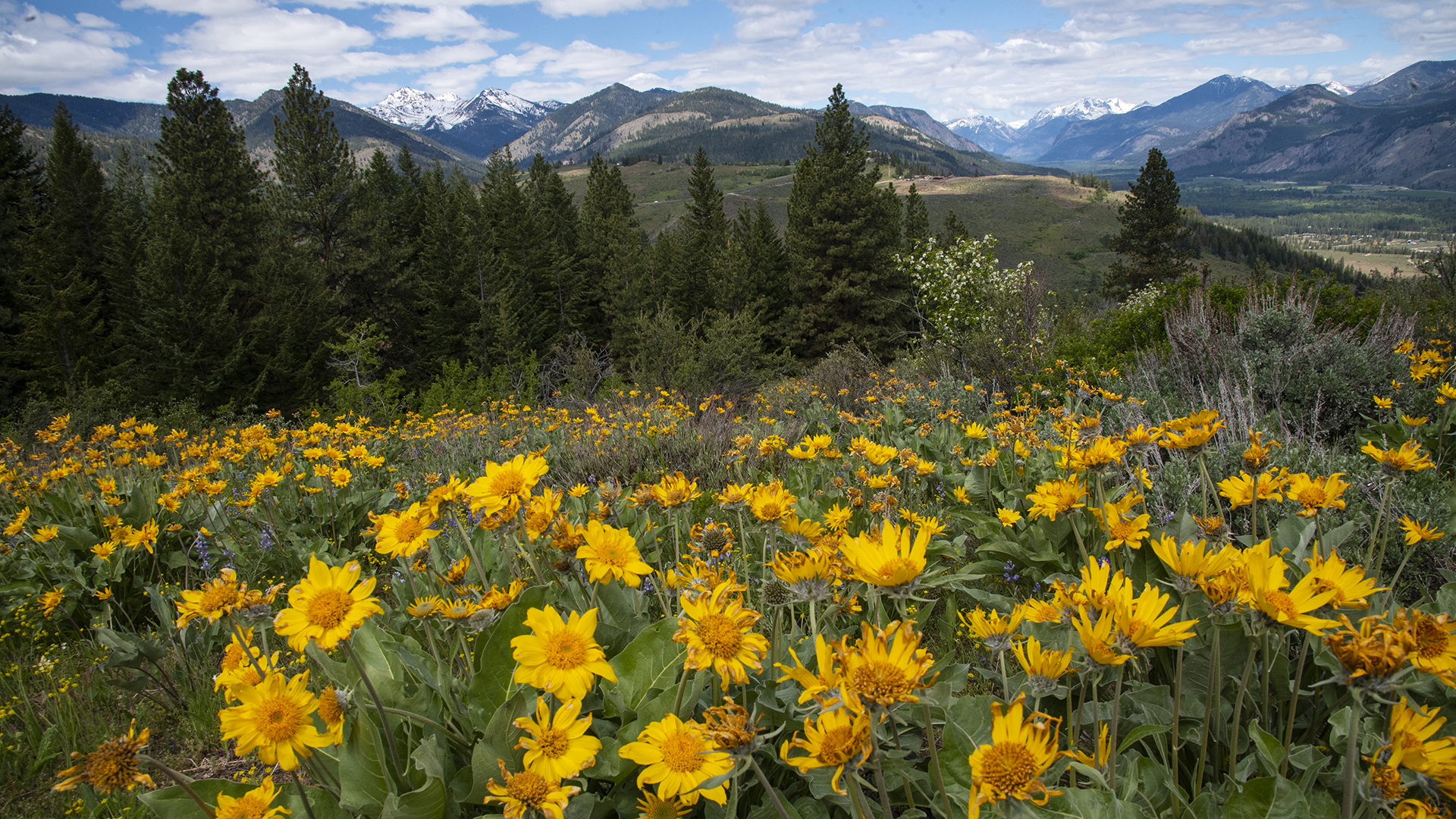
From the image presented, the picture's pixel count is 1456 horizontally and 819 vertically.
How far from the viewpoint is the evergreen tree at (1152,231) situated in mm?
34219

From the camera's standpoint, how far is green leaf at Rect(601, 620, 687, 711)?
5.48ft

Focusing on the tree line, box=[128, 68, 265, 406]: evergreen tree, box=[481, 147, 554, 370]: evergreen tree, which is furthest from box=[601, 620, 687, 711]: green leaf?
box=[481, 147, 554, 370]: evergreen tree

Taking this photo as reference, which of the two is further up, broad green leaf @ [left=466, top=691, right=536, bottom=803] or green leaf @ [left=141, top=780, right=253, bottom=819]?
broad green leaf @ [left=466, top=691, right=536, bottom=803]

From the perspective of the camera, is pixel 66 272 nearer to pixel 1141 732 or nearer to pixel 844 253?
pixel 844 253

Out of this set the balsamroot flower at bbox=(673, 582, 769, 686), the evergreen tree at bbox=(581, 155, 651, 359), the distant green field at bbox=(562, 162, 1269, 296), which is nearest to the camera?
the balsamroot flower at bbox=(673, 582, 769, 686)

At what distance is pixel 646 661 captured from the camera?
5.57ft

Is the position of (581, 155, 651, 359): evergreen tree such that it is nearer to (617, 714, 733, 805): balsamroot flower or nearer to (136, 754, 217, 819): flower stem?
(136, 754, 217, 819): flower stem

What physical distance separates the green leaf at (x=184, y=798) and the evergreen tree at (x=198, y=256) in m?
26.6

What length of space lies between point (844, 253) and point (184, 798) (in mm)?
30756

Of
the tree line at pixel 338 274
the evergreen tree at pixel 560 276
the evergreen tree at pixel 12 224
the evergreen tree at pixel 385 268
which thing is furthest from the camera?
the evergreen tree at pixel 560 276

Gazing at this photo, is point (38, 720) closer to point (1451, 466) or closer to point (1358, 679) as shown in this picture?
point (1358, 679)

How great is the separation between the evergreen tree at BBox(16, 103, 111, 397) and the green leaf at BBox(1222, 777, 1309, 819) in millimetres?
27324

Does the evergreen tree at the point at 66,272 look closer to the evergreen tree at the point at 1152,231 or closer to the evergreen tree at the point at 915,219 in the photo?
the evergreen tree at the point at 915,219

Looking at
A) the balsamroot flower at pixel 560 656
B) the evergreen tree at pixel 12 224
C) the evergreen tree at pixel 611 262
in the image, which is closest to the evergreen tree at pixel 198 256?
the evergreen tree at pixel 12 224
